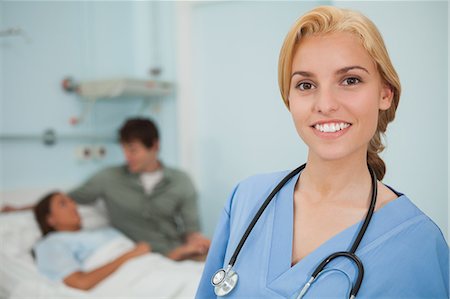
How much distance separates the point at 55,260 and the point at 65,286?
129 mm

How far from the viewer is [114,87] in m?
2.31

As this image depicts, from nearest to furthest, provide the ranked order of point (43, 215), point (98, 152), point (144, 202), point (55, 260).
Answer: point (55, 260) → point (43, 215) → point (144, 202) → point (98, 152)

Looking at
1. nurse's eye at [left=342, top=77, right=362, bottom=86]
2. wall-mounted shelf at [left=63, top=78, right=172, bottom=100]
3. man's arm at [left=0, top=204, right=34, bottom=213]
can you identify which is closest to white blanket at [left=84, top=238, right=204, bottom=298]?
man's arm at [left=0, top=204, right=34, bottom=213]

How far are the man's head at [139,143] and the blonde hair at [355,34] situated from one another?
1.47m

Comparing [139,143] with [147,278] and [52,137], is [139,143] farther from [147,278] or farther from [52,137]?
[147,278]

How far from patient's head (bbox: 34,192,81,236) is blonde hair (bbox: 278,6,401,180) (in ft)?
4.62

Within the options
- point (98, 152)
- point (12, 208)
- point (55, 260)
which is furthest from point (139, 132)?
point (55, 260)

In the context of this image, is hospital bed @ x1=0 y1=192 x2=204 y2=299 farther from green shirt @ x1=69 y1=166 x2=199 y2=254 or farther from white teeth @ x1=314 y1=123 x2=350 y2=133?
white teeth @ x1=314 y1=123 x2=350 y2=133

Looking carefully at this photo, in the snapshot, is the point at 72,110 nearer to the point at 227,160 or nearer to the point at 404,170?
the point at 227,160

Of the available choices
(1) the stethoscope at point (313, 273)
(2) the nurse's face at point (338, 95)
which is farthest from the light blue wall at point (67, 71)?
(2) the nurse's face at point (338, 95)

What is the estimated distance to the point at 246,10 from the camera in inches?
49.9

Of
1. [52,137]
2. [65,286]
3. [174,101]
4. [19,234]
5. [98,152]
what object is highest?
[174,101]

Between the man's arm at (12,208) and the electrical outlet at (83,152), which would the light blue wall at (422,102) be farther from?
the electrical outlet at (83,152)

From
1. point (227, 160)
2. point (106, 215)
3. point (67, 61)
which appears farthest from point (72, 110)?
point (227, 160)
